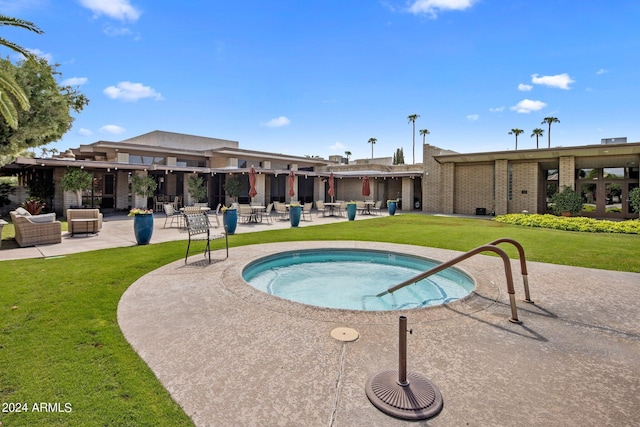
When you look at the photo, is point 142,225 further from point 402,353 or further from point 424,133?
point 424,133

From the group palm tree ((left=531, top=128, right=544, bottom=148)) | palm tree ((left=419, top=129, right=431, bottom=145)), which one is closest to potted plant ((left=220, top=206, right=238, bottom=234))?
palm tree ((left=419, top=129, right=431, bottom=145))

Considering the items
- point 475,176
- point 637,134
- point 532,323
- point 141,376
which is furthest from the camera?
point 475,176

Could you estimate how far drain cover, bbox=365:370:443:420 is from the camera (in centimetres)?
235

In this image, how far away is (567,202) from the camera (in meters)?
18.7

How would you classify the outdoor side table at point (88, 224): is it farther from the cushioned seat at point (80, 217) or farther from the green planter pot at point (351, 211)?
the green planter pot at point (351, 211)

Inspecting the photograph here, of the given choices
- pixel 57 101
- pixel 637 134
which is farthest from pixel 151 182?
pixel 637 134

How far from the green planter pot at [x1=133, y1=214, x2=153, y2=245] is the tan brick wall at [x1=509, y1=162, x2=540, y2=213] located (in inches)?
869

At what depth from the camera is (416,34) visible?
12727 millimetres

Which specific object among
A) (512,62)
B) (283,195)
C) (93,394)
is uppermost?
(512,62)

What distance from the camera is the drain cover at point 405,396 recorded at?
2354 mm

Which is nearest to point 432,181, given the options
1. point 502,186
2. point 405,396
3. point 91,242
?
point 502,186

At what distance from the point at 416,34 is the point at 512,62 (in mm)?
5321

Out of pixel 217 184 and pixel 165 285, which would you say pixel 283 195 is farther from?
pixel 165 285

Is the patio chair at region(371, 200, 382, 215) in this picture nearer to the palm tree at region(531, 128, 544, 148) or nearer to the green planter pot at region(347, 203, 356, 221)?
the green planter pot at region(347, 203, 356, 221)
